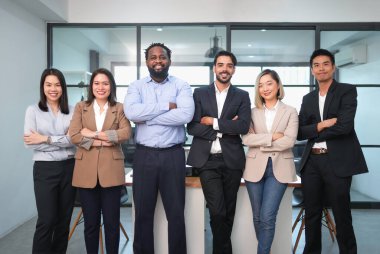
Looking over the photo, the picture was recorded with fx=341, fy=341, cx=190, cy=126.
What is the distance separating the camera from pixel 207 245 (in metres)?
3.49

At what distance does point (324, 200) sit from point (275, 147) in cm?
A: 66

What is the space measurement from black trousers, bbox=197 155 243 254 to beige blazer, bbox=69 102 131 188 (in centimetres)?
66

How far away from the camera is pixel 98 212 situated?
2646mm

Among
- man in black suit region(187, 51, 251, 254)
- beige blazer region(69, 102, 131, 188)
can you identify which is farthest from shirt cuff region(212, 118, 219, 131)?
beige blazer region(69, 102, 131, 188)

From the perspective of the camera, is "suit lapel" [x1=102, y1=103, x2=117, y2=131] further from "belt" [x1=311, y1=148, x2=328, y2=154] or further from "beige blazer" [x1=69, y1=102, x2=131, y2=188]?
"belt" [x1=311, y1=148, x2=328, y2=154]

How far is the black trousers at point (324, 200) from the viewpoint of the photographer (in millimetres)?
2625

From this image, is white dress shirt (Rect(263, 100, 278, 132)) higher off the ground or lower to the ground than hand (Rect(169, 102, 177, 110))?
lower

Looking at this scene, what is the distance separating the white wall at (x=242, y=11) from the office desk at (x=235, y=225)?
2.75m

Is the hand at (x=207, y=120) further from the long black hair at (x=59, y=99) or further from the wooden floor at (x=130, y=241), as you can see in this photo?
the wooden floor at (x=130, y=241)

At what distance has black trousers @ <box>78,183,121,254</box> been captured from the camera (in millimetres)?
2611

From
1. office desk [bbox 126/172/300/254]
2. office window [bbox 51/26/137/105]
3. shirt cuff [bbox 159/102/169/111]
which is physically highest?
office window [bbox 51/26/137/105]

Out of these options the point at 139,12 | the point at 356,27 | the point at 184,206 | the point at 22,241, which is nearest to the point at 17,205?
the point at 22,241

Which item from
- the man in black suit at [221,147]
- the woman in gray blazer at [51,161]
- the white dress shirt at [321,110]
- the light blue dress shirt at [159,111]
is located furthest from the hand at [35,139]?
the white dress shirt at [321,110]

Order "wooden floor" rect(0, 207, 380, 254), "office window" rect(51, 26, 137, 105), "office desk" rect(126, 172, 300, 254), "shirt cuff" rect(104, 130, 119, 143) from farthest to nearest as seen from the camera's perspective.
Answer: "office window" rect(51, 26, 137, 105) < "wooden floor" rect(0, 207, 380, 254) < "office desk" rect(126, 172, 300, 254) < "shirt cuff" rect(104, 130, 119, 143)
